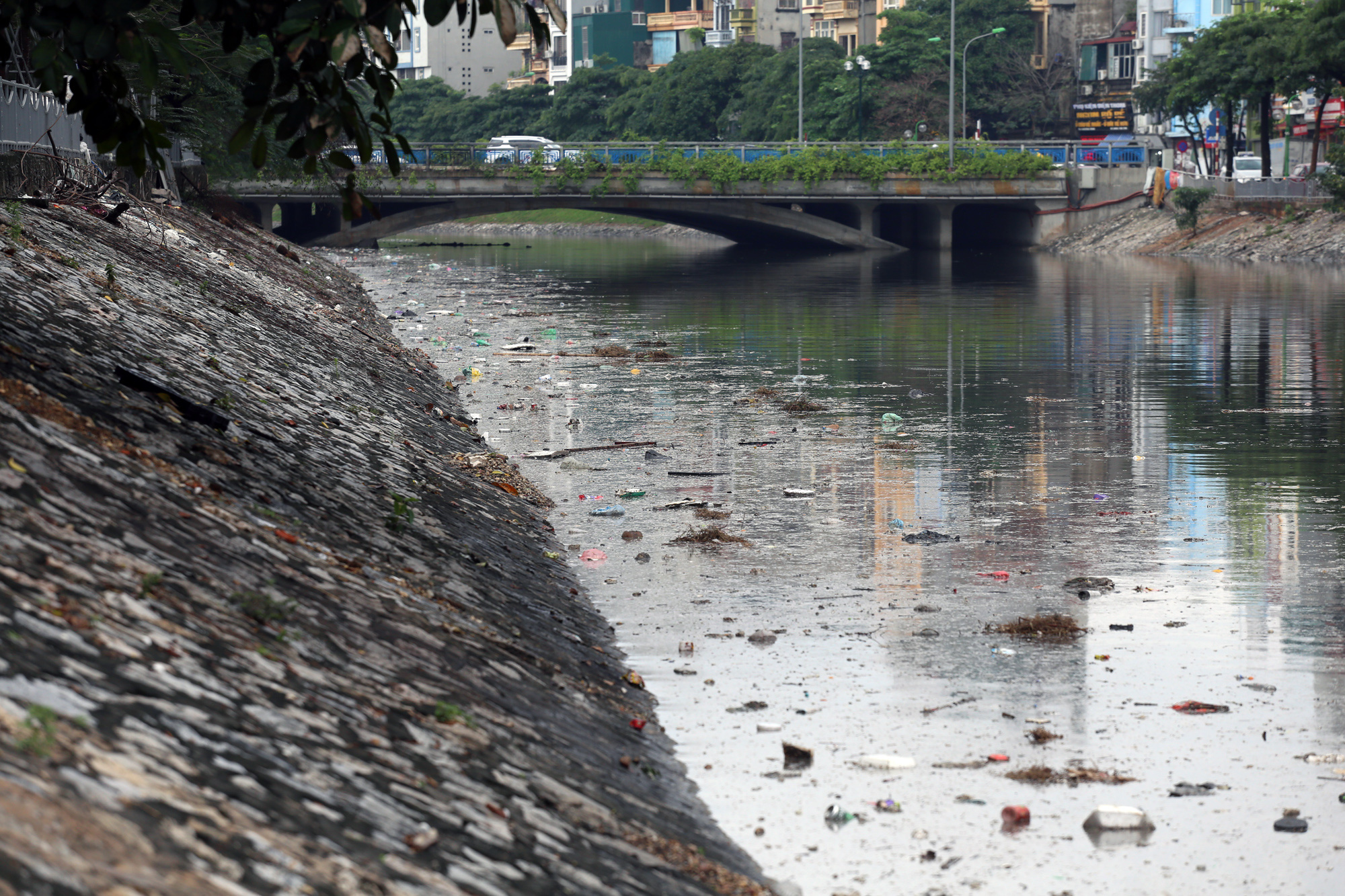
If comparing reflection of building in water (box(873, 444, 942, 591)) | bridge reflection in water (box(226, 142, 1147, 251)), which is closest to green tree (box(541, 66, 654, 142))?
bridge reflection in water (box(226, 142, 1147, 251))

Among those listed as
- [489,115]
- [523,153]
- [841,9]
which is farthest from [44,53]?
[841,9]

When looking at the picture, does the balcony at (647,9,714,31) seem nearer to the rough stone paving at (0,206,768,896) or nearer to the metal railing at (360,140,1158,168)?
the metal railing at (360,140,1158,168)

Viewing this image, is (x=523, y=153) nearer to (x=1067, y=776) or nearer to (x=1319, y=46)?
(x=1319, y=46)

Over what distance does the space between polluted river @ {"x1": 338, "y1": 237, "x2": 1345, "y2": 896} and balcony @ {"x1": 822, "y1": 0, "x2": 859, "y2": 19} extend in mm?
90671

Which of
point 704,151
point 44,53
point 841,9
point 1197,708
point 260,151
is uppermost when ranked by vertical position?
point 841,9

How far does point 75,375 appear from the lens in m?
8.89

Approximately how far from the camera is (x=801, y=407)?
2089 centimetres

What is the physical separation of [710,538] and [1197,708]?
5.00 meters

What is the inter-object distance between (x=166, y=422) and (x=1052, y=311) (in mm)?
30699

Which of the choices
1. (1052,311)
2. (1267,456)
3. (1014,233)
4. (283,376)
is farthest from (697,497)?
(1014,233)

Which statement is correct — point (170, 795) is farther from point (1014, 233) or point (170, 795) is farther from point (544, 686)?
point (1014, 233)

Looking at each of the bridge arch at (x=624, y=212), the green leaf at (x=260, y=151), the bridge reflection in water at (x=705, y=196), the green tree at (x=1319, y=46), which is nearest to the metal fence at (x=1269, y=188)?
the green tree at (x=1319, y=46)

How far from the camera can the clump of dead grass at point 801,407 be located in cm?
2067

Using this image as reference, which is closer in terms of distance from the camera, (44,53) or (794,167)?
(44,53)
